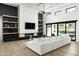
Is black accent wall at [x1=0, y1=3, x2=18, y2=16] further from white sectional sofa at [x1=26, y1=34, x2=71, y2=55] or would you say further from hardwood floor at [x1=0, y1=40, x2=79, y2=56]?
white sectional sofa at [x1=26, y1=34, x2=71, y2=55]

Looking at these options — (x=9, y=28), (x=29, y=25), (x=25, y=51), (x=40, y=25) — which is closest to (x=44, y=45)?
(x=25, y=51)

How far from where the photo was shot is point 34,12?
4074 mm

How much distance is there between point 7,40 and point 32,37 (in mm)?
1679

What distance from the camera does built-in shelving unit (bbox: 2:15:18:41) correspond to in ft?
15.4

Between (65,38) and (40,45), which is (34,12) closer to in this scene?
(40,45)

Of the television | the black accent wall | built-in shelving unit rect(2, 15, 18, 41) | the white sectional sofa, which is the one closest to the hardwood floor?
the white sectional sofa

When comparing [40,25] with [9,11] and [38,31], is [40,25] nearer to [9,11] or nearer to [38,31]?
[38,31]

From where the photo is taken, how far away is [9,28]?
4777mm

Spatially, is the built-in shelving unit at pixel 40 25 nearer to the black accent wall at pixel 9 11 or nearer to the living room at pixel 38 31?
the living room at pixel 38 31

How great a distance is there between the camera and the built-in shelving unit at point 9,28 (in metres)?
4.69

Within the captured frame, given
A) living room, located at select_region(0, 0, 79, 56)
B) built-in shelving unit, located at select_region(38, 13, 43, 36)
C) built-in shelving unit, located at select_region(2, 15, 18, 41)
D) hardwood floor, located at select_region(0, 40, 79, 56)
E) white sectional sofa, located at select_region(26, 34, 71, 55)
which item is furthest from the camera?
built-in shelving unit, located at select_region(2, 15, 18, 41)

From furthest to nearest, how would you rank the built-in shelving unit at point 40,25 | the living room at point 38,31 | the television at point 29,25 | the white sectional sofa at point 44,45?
the television at point 29,25 → the built-in shelving unit at point 40,25 → the living room at point 38,31 → the white sectional sofa at point 44,45

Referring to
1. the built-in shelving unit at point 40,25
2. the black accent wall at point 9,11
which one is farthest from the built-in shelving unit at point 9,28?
the built-in shelving unit at point 40,25

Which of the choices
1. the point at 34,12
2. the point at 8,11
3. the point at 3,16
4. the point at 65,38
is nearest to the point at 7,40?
the point at 3,16
